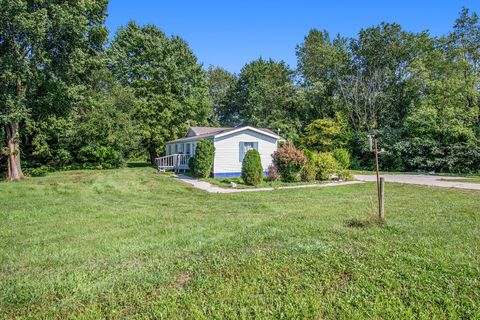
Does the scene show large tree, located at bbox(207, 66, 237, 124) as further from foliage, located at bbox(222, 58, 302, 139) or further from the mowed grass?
the mowed grass

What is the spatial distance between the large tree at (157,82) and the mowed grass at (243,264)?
1956 cm

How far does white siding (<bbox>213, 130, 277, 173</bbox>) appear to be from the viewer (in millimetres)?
15859

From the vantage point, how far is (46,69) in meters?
15.0

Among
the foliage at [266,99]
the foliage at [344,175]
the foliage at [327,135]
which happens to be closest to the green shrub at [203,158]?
the foliage at [344,175]

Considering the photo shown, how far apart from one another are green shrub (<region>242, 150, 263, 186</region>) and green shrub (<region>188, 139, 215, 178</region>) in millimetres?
3024

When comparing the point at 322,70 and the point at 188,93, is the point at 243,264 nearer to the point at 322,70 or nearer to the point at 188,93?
the point at 322,70

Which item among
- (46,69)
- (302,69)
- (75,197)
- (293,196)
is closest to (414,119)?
(302,69)

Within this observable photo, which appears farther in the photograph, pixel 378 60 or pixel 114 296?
pixel 378 60

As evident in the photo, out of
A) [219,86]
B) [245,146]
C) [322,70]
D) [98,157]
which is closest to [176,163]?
→ [245,146]

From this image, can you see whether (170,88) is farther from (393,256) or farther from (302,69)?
(393,256)

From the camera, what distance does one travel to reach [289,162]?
1326cm

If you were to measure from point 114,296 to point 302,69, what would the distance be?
28.8 metres

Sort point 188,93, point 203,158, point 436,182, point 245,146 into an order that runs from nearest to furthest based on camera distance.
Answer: point 436,182 < point 203,158 < point 245,146 < point 188,93

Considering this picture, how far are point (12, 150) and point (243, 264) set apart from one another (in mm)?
17277
